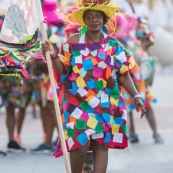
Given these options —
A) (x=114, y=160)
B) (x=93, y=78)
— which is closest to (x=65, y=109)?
(x=93, y=78)

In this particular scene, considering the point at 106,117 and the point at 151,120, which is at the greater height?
the point at 106,117

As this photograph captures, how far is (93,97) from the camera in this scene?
24.5 ft

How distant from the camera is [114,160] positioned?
1032 centimetres

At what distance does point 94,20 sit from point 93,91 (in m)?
0.59

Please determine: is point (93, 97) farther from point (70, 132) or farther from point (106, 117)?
point (70, 132)

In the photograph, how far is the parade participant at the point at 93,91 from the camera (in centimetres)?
747

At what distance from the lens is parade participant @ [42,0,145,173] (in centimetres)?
747

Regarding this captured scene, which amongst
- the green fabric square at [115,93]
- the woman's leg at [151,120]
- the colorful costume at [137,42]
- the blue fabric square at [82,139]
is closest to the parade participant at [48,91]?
the colorful costume at [137,42]

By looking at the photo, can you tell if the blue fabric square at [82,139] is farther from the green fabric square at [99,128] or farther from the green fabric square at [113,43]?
the green fabric square at [113,43]

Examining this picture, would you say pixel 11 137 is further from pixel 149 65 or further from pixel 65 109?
pixel 65 109

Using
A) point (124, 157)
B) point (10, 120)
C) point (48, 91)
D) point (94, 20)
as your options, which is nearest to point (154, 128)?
point (124, 157)

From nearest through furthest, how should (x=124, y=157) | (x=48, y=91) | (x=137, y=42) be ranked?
(x=124, y=157), (x=48, y=91), (x=137, y=42)

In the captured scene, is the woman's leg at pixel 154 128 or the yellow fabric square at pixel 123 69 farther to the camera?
the woman's leg at pixel 154 128

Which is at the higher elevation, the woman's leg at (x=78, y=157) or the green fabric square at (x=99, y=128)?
the green fabric square at (x=99, y=128)
